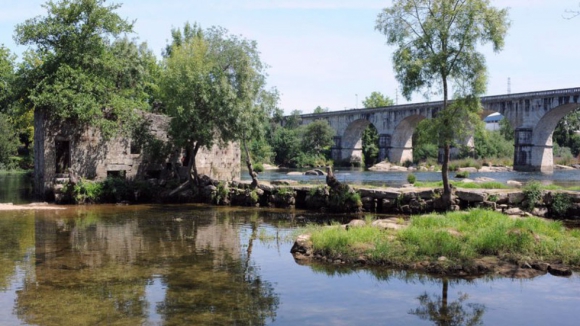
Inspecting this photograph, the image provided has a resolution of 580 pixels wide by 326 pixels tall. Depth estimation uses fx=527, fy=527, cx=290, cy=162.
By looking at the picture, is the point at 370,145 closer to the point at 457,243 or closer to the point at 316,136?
the point at 316,136

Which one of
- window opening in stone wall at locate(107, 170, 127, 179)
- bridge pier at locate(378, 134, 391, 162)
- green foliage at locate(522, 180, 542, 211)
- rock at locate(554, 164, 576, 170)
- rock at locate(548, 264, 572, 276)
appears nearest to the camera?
rock at locate(548, 264, 572, 276)

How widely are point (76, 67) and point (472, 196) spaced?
57.3ft

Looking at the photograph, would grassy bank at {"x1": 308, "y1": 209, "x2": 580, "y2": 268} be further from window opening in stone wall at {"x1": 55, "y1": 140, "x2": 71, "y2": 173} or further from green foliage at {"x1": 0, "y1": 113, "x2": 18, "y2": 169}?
green foliage at {"x1": 0, "y1": 113, "x2": 18, "y2": 169}

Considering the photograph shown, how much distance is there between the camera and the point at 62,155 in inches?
973

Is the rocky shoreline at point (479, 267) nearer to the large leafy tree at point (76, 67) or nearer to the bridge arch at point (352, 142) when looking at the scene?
the large leafy tree at point (76, 67)

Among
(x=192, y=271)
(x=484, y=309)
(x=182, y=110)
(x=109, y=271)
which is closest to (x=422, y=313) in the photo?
(x=484, y=309)

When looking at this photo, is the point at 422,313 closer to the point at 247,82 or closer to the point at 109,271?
the point at 109,271

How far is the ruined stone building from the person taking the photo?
23.0 meters

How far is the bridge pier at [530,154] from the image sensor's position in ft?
170

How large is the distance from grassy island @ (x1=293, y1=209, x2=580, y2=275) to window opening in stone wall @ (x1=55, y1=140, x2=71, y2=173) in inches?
651

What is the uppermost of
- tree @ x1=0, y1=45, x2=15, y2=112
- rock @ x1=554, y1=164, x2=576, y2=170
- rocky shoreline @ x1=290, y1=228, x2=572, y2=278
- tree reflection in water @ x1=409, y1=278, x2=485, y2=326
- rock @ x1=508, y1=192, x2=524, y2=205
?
tree @ x1=0, y1=45, x2=15, y2=112

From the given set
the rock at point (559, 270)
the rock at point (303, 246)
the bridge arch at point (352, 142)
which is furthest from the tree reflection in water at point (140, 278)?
the bridge arch at point (352, 142)

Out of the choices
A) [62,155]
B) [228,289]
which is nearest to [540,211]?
[228,289]

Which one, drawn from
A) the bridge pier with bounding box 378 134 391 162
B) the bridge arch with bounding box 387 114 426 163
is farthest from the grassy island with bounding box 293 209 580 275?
the bridge pier with bounding box 378 134 391 162
